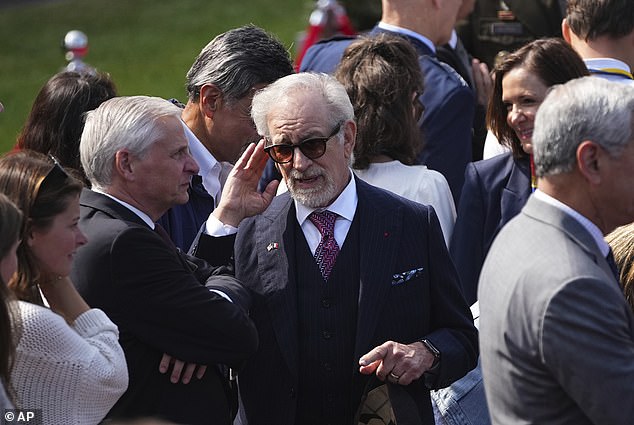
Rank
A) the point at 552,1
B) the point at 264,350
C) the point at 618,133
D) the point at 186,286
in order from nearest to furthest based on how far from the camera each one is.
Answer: the point at 618,133 < the point at 186,286 < the point at 264,350 < the point at 552,1

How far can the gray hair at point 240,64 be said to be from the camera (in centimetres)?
489

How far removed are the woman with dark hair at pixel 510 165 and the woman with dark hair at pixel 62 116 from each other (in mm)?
1578

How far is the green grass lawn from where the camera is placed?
50.6 feet

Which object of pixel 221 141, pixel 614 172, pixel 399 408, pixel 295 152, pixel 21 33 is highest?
pixel 614 172

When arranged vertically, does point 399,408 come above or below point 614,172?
below

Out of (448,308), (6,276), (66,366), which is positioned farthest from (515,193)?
(6,276)

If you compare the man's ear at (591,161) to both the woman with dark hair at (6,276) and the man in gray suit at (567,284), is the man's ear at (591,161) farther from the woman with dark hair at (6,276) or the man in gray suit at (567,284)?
the woman with dark hair at (6,276)

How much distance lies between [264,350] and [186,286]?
1.48 ft

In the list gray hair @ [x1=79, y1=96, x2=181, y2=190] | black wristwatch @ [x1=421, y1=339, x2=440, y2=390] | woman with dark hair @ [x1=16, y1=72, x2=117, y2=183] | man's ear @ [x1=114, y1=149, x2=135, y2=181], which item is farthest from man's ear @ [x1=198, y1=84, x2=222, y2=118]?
black wristwatch @ [x1=421, y1=339, x2=440, y2=390]

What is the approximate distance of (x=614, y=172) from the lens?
3.14 meters

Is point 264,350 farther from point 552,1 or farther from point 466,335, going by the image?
point 552,1

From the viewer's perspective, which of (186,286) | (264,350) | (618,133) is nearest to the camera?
(618,133)

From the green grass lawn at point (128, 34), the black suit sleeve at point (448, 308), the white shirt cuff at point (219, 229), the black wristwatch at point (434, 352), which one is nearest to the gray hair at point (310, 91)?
the white shirt cuff at point (219, 229)

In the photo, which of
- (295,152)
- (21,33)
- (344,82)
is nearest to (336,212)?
(295,152)
